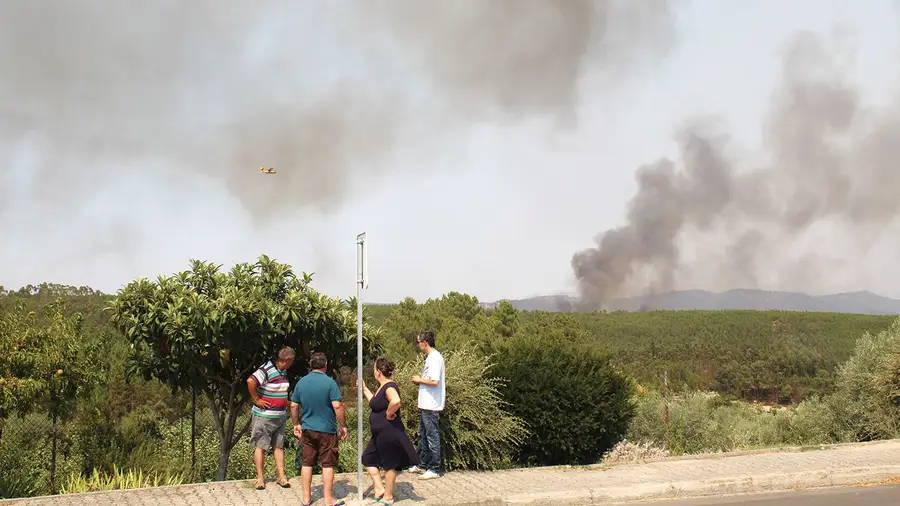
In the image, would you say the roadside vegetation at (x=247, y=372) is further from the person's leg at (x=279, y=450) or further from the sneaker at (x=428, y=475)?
the person's leg at (x=279, y=450)

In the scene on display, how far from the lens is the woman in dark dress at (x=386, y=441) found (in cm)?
830

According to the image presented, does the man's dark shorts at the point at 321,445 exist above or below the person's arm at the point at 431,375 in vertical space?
below

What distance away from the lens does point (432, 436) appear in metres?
9.48

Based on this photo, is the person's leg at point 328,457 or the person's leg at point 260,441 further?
Answer: the person's leg at point 260,441

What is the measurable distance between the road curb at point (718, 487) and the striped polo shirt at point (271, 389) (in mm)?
2927

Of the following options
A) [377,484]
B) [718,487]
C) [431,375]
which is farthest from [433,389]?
[718,487]

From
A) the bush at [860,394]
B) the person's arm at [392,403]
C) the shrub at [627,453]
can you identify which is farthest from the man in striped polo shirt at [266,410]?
the bush at [860,394]

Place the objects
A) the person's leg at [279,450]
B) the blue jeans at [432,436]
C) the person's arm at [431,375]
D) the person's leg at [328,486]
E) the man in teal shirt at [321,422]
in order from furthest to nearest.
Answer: the blue jeans at [432,436] → the person's arm at [431,375] → the person's leg at [279,450] → the man in teal shirt at [321,422] → the person's leg at [328,486]

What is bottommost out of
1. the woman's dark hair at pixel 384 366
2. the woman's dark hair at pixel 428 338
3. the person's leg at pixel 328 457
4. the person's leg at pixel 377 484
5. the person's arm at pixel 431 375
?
the person's leg at pixel 377 484

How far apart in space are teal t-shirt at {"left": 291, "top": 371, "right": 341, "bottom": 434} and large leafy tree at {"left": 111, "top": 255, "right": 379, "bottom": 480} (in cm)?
248

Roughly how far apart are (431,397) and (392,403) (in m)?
1.18

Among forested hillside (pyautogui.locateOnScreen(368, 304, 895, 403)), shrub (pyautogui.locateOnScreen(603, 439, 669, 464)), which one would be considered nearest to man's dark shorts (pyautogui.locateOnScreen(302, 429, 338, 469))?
shrub (pyautogui.locateOnScreen(603, 439, 669, 464))

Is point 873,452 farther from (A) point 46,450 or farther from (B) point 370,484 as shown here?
(A) point 46,450

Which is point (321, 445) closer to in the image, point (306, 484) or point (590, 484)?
point (306, 484)
